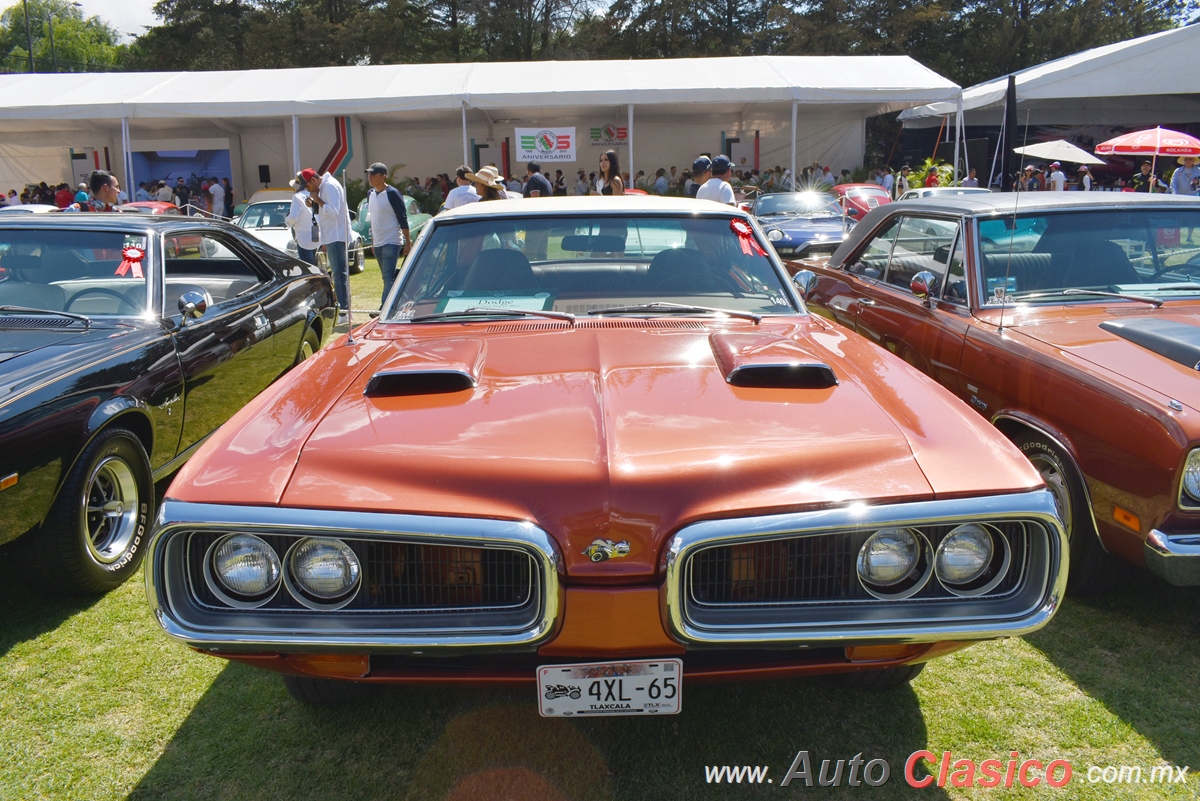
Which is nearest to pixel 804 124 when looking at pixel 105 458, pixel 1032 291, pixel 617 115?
pixel 617 115

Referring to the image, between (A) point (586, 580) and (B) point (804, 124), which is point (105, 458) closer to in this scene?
(A) point (586, 580)

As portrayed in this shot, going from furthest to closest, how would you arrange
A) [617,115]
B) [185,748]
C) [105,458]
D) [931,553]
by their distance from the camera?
[617,115]
[105,458]
[185,748]
[931,553]

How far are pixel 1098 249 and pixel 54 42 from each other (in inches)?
3029

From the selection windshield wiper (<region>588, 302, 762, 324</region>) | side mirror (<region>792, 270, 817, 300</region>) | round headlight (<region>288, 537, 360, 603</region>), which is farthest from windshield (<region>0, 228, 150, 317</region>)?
side mirror (<region>792, 270, 817, 300</region>)

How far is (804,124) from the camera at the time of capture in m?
26.5

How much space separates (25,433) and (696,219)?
2.64 m

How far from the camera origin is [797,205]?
48.3 ft

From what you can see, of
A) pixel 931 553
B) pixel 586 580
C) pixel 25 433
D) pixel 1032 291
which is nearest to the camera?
pixel 586 580

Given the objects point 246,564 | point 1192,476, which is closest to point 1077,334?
point 1192,476

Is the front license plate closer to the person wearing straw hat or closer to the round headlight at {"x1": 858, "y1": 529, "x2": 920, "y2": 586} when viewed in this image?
the round headlight at {"x1": 858, "y1": 529, "x2": 920, "y2": 586}

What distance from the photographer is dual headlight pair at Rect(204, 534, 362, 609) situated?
78.0 inches

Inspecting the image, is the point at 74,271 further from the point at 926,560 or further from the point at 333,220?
the point at 333,220

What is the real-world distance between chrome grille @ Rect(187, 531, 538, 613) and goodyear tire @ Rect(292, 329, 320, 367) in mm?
3716

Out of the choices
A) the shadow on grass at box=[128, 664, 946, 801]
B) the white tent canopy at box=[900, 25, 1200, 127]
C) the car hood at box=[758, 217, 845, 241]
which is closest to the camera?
the shadow on grass at box=[128, 664, 946, 801]
